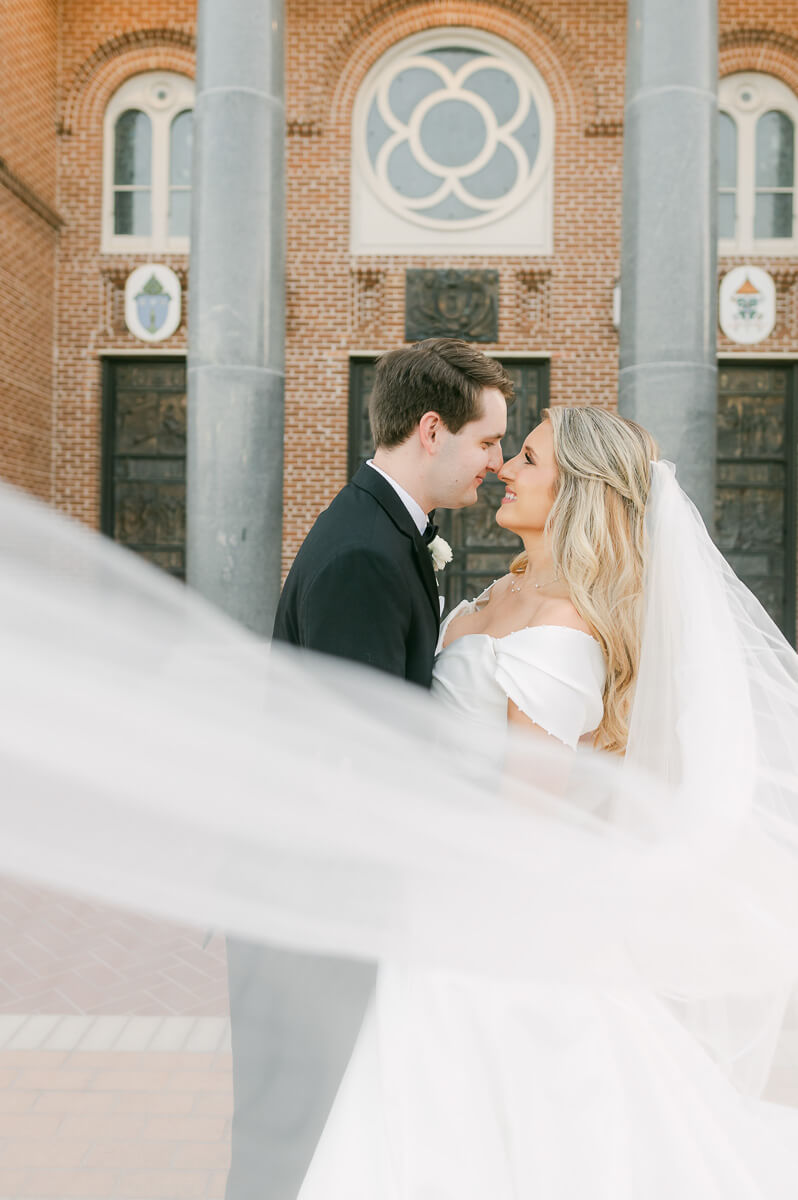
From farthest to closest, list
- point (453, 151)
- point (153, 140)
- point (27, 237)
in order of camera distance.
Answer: point (153, 140) < point (453, 151) < point (27, 237)

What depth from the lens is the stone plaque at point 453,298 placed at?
12594mm

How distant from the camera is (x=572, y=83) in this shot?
41.2ft

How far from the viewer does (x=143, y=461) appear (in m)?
13.0

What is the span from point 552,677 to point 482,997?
70cm

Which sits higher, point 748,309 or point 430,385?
point 748,309

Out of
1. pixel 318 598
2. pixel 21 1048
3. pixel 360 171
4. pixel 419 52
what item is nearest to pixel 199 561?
pixel 21 1048

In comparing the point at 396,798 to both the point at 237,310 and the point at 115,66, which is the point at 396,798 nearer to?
the point at 237,310

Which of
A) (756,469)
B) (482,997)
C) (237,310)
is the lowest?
(482,997)

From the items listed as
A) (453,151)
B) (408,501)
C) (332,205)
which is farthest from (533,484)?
(453,151)

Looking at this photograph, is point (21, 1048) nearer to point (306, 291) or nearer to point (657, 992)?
point (657, 992)

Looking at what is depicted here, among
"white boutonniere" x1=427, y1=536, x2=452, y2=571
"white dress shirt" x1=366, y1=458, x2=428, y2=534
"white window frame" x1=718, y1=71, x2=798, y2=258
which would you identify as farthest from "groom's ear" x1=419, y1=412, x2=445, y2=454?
"white window frame" x1=718, y1=71, x2=798, y2=258

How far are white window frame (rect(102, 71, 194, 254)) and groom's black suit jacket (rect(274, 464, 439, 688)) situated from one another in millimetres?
11875

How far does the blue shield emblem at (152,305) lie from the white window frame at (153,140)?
551 mm

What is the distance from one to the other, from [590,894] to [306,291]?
38.5ft
